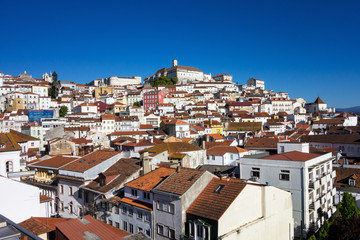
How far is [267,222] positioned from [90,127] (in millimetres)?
66229

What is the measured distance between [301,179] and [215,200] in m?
9.39

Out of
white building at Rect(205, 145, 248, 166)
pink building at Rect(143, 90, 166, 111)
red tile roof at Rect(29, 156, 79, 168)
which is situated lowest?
white building at Rect(205, 145, 248, 166)

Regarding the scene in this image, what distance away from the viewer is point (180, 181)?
53.8 ft

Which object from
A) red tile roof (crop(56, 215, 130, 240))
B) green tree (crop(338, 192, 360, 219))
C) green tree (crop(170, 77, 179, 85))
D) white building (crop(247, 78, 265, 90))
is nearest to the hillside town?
red tile roof (crop(56, 215, 130, 240))

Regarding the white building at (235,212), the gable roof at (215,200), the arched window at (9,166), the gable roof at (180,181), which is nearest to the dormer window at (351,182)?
the white building at (235,212)

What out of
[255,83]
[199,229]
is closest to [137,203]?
[199,229]

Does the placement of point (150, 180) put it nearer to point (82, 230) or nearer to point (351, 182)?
point (82, 230)

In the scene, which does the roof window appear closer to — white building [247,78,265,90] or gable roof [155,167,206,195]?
gable roof [155,167,206,195]

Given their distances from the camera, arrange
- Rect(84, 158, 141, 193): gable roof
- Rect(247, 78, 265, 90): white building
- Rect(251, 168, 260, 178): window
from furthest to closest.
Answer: Rect(247, 78, 265, 90): white building → Rect(251, 168, 260, 178): window → Rect(84, 158, 141, 193): gable roof

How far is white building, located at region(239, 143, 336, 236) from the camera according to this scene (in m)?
21.1

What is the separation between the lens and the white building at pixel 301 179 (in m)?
21.1

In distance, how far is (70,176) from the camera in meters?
23.5

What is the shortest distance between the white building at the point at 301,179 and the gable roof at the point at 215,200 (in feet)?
18.2

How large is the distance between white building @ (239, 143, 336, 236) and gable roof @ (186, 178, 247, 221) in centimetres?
556
